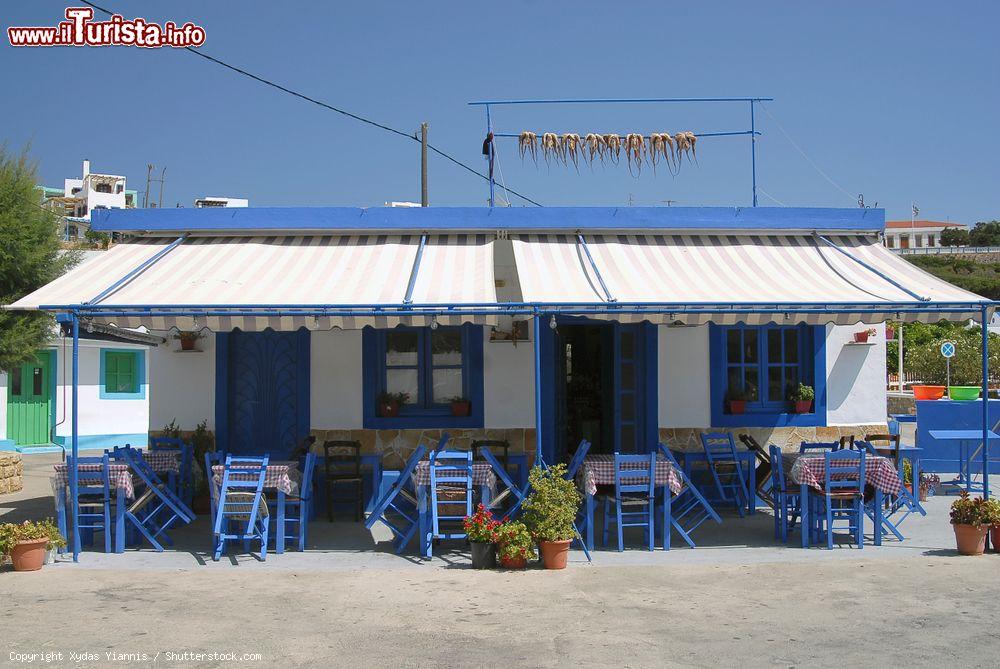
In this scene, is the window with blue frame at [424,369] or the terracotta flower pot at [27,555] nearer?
the terracotta flower pot at [27,555]

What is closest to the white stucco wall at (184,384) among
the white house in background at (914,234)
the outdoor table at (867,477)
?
the outdoor table at (867,477)

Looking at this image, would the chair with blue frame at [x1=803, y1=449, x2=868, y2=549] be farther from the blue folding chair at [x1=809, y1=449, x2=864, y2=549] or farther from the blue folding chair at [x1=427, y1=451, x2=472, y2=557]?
the blue folding chair at [x1=427, y1=451, x2=472, y2=557]

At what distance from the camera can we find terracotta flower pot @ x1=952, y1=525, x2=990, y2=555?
25.5 ft

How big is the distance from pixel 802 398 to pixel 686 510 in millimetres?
2346

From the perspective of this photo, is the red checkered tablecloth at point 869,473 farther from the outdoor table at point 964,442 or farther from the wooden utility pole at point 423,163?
the wooden utility pole at point 423,163

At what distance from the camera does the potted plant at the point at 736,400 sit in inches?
414

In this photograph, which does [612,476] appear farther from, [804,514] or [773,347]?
[773,347]

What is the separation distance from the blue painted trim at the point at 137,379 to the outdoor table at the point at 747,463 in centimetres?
1376

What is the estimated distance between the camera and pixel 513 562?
24.8 ft

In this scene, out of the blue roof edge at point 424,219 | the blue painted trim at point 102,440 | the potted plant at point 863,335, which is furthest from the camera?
the blue painted trim at point 102,440

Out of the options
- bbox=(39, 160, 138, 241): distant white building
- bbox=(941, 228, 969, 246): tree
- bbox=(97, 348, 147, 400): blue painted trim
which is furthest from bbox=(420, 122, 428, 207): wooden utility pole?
bbox=(941, 228, 969, 246): tree

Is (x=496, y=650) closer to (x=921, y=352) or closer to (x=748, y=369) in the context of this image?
(x=748, y=369)

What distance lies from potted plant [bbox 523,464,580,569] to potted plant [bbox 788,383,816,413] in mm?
4038

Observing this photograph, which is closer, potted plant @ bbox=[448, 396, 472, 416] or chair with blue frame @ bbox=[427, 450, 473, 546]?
chair with blue frame @ bbox=[427, 450, 473, 546]
